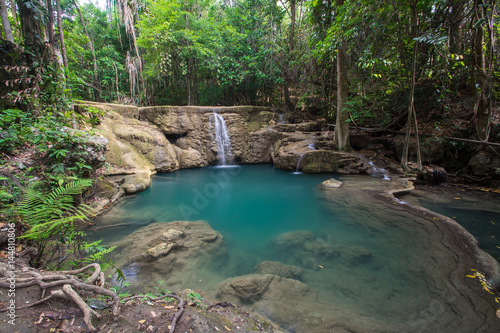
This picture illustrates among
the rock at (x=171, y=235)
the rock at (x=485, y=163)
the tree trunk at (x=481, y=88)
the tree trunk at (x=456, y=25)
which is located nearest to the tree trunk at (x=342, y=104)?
the tree trunk at (x=456, y=25)

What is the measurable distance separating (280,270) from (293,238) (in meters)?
1.03

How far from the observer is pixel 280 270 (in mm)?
3154

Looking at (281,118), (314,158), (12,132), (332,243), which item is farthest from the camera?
(281,118)

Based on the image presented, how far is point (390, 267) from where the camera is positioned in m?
3.21

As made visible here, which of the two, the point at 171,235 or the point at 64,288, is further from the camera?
the point at 171,235

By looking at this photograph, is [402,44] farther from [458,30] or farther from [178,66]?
[178,66]

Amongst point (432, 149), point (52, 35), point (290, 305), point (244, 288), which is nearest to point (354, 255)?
point (290, 305)

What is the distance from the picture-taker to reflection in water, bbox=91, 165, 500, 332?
2588 mm

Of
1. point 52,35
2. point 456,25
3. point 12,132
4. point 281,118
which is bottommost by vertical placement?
point 12,132

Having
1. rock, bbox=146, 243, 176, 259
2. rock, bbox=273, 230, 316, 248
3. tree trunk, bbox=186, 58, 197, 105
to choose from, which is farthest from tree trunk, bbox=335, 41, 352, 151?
tree trunk, bbox=186, 58, 197, 105

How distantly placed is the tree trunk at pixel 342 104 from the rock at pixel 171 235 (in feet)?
24.3

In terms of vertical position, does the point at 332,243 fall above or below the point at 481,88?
below

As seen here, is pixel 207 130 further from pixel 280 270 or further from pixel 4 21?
pixel 280 270

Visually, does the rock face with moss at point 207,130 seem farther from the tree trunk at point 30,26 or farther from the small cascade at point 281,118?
the tree trunk at point 30,26
